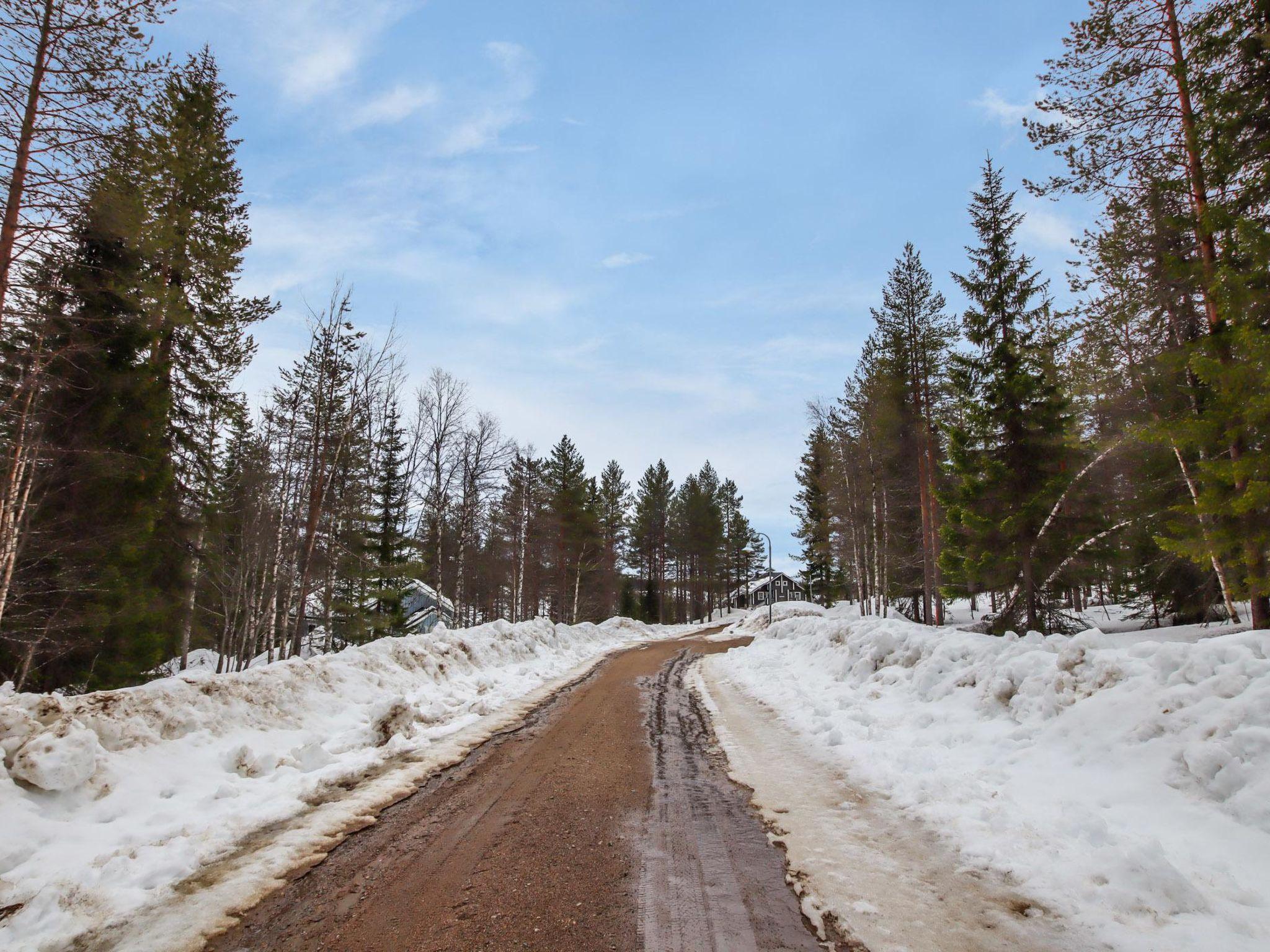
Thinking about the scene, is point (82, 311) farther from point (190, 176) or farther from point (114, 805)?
point (114, 805)

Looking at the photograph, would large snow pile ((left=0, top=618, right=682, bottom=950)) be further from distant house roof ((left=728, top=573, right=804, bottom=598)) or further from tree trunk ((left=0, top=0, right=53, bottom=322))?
distant house roof ((left=728, top=573, right=804, bottom=598))

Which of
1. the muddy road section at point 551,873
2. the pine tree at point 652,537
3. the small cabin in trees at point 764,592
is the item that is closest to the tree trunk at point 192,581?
the muddy road section at point 551,873

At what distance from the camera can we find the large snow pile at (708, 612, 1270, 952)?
10.1ft

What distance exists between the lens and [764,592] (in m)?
83.2

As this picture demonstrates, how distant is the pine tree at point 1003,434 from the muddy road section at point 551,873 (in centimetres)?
1285

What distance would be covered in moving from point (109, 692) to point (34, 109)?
286 inches

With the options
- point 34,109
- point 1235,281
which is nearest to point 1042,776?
point 1235,281

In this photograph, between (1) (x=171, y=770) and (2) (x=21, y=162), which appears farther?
(2) (x=21, y=162)

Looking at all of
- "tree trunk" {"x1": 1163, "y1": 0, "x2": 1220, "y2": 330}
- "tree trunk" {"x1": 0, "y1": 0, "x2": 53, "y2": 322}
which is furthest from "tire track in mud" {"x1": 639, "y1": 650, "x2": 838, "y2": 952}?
"tree trunk" {"x1": 1163, "y1": 0, "x2": 1220, "y2": 330}

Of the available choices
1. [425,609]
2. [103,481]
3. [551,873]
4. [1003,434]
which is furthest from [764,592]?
[551,873]

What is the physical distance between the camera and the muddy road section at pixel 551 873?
289 cm

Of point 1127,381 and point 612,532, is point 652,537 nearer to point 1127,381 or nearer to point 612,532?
point 612,532

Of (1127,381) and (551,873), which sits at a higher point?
(1127,381)

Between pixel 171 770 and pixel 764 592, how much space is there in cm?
8254
